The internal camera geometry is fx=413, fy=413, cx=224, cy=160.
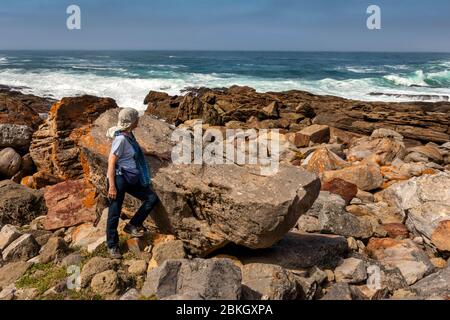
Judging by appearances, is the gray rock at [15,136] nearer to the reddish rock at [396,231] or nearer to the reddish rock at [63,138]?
the reddish rock at [63,138]

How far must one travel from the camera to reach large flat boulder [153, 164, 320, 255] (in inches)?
213

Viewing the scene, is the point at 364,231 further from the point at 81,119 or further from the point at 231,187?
the point at 81,119

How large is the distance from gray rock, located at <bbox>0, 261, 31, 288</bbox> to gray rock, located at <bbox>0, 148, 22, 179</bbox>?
496 cm

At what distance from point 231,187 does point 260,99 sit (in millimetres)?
19142

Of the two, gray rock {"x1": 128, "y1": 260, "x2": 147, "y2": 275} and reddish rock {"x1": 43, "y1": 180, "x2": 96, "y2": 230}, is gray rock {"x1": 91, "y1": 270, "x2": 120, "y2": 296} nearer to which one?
gray rock {"x1": 128, "y1": 260, "x2": 147, "y2": 275}

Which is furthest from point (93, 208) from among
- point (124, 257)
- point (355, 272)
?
point (355, 272)

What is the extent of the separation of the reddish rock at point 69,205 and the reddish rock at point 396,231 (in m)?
5.59

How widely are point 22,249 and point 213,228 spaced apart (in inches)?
120

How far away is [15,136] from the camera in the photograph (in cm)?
1095

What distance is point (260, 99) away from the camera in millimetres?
24328

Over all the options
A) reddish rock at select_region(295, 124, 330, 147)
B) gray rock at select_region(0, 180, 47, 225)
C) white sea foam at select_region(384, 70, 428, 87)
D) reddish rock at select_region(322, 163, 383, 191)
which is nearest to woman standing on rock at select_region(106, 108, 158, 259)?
gray rock at select_region(0, 180, 47, 225)

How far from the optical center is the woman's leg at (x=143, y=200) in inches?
236

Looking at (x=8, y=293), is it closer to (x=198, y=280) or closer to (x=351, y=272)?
(x=198, y=280)

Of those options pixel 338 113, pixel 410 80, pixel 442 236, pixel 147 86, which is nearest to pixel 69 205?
pixel 442 236
